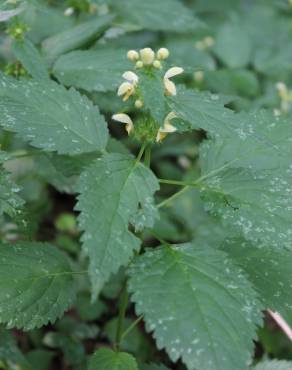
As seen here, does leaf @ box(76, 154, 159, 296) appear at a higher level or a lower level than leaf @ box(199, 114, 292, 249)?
higher

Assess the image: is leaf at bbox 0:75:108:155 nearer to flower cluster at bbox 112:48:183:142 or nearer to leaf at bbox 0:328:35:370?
flower cluster at bbox 112:48:183:142

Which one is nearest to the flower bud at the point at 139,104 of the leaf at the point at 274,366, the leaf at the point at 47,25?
the leaf at the point at 274,366

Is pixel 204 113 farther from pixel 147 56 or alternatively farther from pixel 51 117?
pixel 51 117

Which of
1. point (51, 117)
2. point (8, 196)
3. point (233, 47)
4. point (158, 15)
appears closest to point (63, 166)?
point (51, 117)

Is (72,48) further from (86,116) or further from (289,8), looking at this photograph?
(289,8)

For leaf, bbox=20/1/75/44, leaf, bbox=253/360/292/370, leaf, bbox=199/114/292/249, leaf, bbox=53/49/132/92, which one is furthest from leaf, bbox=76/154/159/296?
leaf, bbox=20/1/75/44

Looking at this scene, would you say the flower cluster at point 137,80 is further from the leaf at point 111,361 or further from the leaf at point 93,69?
the leaf at point 111,361
